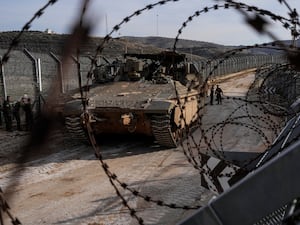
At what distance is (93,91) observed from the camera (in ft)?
36.1

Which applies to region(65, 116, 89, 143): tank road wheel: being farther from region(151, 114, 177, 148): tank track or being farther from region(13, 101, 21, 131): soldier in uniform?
region(13, 101, 21, 131): soldier in uniform

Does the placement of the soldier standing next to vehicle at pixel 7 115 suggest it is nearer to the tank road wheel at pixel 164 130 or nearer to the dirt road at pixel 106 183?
the dirt road at pixel 106 183

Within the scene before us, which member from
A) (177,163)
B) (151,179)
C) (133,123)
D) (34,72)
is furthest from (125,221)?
(34,72)

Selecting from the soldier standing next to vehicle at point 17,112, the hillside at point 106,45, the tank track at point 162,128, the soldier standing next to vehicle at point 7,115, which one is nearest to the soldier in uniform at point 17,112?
the soldier standing next to vehicle at point 17,112

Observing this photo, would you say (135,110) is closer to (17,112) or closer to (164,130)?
(164,130)

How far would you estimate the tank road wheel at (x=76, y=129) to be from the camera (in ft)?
32.7

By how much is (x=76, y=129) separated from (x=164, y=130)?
2.05 metres

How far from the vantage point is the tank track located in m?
9.58

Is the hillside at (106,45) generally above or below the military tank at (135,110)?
above

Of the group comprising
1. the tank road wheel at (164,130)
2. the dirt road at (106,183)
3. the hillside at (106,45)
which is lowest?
the dirt road at (106,183)

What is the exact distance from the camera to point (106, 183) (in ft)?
25.1

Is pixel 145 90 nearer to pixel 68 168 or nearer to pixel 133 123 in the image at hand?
pixel 133 123

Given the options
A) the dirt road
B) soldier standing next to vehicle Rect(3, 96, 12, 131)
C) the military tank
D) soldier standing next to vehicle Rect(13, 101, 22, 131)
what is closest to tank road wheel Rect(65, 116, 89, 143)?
the military tank

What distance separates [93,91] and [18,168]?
963 centimetres
